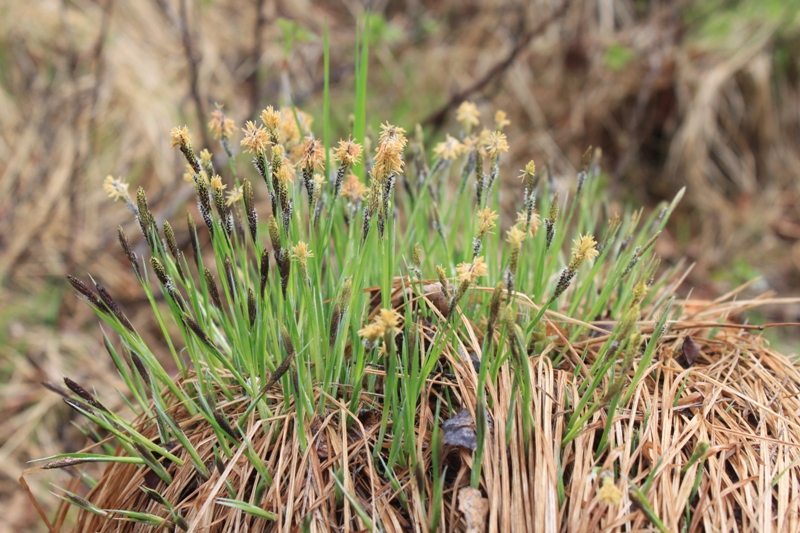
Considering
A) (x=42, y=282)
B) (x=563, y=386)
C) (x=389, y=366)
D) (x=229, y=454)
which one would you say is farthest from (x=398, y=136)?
(x=42, y=282)

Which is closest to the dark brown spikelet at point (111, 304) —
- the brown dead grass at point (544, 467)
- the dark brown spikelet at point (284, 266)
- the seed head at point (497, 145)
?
the brown dead grass at point (544, 467)

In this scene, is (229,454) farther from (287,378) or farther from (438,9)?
(438,9)

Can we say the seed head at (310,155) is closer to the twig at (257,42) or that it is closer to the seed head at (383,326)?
the seed head at (383,326)

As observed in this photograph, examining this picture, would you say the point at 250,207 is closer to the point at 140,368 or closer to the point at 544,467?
the point at 140,368

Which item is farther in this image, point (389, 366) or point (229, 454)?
point (229, 454)

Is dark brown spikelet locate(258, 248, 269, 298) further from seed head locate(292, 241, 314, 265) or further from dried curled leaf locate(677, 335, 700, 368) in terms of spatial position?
dried curled leaf locate(677, 335, 700, 368)

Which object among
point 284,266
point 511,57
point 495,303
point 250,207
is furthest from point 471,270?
point 511,57
